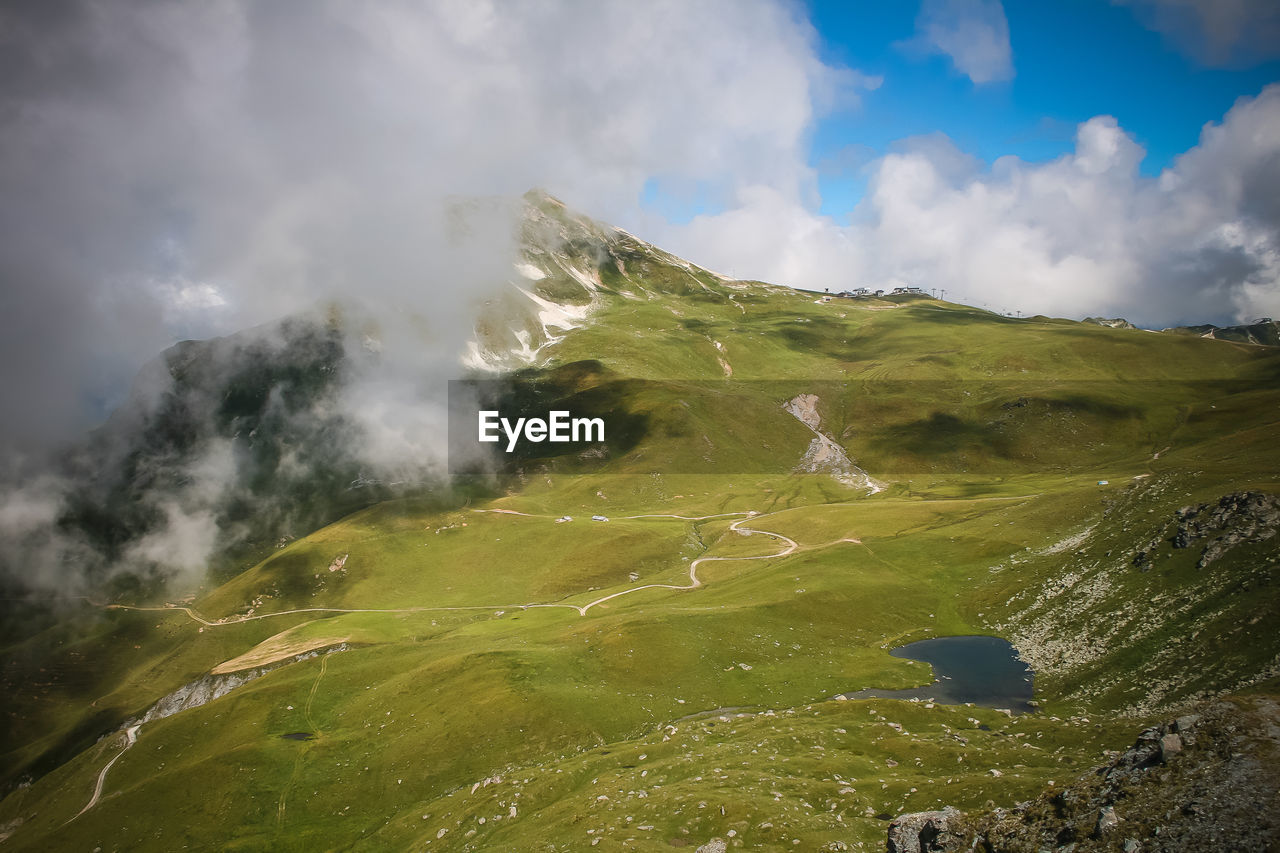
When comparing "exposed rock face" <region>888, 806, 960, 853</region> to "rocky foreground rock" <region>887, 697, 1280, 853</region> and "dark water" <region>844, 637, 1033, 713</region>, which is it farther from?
"dark water" <region>844, 637, 1033, 713</region>

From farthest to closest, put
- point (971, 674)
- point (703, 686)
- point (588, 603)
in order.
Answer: point (588, 603) → point (703, 686) → point (971, 674)

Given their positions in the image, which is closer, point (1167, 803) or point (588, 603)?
point (1167, 803)

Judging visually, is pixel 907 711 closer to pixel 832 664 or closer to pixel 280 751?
pixel 832 664

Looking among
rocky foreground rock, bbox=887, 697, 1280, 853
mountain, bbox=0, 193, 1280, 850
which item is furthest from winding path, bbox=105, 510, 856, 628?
rocky foreground rock, bbox=887, 697, 1280, 853

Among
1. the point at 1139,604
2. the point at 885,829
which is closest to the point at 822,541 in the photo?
the point at 1139,604

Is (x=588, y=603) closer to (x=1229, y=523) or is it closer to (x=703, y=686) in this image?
(x=703, y=686)

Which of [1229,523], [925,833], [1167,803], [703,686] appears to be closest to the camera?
[1167,803]

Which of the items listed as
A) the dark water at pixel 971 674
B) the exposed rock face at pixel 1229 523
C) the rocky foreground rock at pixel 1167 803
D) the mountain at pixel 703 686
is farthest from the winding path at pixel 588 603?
the rocky foreground rock at pixel 1167 803

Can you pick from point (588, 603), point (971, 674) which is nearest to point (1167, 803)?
point (971, 674)
